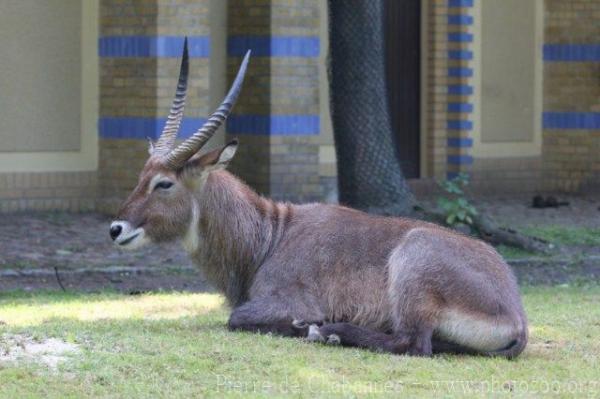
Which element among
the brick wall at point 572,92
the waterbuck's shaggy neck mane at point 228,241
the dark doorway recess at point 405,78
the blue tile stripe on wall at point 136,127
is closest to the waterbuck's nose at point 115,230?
the waterbuck's shaggy neck mane at point 228,241

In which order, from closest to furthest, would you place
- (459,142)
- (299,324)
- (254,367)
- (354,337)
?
(254,367) → (354,337) → (299,324) → (459,142)

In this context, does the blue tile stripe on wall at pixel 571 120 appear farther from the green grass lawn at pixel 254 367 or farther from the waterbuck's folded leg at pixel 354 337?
the waterbuck's folded leg at pixel 354 337

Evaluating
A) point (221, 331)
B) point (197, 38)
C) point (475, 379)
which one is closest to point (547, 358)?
point (475, 379)

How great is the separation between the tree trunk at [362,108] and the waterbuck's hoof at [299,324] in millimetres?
5411

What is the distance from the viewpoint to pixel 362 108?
14852 mm

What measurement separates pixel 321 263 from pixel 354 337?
64cm

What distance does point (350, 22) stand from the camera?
581 inches

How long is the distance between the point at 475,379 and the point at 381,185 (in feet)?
21.9

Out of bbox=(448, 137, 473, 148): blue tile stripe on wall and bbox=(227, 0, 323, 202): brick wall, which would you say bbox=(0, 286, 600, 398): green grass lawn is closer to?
bbox=(227, 0, 323, 202): brick wall

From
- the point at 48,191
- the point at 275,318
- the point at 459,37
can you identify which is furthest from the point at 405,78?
the point at 275,318

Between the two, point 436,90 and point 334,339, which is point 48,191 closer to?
point 436,90

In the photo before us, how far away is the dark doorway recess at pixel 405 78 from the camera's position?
19766 mm

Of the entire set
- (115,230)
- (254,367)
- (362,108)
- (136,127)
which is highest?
(362,108)

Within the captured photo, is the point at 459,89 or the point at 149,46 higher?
the point at 149,46
